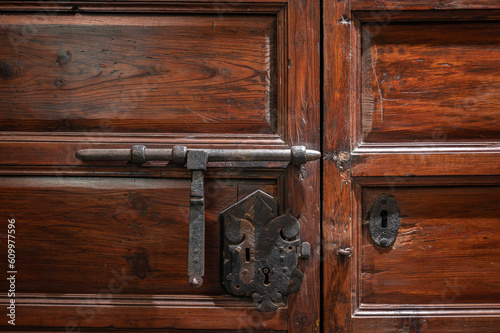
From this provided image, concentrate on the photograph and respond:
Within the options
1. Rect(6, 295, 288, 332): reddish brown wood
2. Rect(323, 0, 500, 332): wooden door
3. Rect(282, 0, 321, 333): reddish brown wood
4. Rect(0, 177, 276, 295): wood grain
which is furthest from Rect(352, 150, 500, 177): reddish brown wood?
Rect(6, 295, 288, 332): reddish brown wood

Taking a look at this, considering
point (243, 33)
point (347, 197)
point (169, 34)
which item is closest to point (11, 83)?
point (169, 34)

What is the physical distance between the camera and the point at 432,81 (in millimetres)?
Answer: 636

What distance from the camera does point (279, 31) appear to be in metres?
0.63

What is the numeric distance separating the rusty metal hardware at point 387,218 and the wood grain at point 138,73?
0.25 m

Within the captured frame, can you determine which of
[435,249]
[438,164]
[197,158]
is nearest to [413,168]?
[438,164]

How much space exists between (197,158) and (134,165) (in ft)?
0.46

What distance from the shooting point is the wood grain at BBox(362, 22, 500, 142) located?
63cm

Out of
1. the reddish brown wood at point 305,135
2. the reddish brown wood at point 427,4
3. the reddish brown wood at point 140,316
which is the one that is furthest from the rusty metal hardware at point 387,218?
the reddish brown wood at point 427,4

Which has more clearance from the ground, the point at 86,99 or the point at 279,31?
the point at 279,31

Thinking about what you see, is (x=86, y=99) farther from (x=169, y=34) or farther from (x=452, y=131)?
(x=452, y=131)

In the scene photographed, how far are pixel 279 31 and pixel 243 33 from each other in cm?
7

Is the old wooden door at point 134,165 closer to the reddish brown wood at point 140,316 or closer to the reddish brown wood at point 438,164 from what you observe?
the reddish brown wood at point 140,316

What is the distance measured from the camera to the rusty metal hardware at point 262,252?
613mm

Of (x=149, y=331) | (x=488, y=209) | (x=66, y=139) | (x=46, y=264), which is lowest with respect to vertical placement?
(x=149, y=331)
